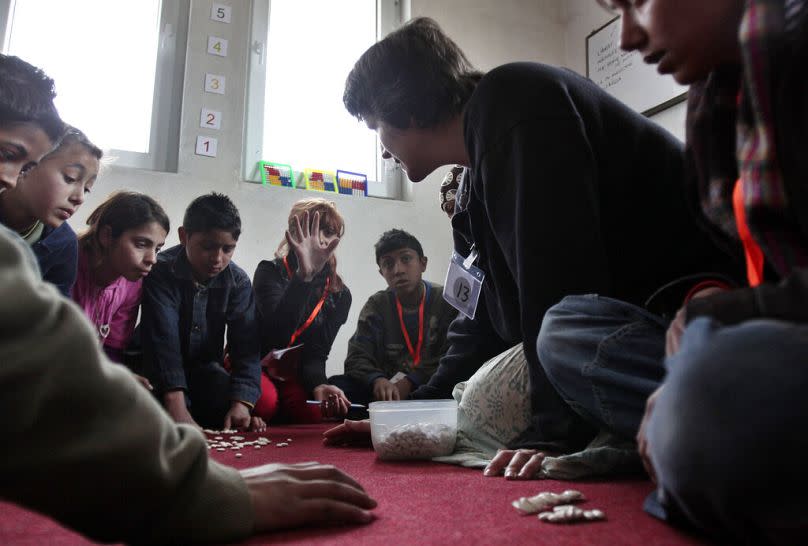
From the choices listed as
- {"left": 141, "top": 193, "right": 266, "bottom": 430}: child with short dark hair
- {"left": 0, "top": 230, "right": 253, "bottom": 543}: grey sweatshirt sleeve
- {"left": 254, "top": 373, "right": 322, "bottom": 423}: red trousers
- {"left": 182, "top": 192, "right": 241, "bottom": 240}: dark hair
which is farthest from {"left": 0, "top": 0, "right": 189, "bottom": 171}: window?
{"left": 0, "top": 230, "right": 253, "bottom": 543}: grey sweatshirt sleeve

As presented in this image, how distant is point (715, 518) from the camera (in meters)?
0.44

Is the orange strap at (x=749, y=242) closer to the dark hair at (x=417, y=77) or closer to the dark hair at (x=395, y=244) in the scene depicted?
the dark hair at (x=417, y=77)

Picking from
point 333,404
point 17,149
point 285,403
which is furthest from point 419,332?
point 17,149

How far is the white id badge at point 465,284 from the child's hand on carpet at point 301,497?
2.43 ft

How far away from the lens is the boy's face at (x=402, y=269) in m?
2.61

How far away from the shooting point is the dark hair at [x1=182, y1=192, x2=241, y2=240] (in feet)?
7.11

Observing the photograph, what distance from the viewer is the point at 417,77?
1307 mm

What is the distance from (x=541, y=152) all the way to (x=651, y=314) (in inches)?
13.2

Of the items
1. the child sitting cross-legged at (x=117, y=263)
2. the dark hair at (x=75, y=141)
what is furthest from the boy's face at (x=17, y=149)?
the child sitting cross-legged at (x=117, y=263)

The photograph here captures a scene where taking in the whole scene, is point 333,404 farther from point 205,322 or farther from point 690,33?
point 690,33

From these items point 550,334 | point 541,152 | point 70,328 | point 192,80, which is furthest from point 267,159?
point 70,328

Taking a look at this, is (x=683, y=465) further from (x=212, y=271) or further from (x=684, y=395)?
(x=212, y=271)

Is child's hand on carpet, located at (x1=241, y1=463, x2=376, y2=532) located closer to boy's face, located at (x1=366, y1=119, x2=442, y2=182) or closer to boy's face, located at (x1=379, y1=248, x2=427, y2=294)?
boy's face, located at (x1=366, y1=119, x2=442, y2=182)

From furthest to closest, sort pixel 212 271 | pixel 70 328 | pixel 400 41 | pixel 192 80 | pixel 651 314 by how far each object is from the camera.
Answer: pixel 192 80 < pixel 212 271 < pixel 400 41 < pixel 651 314 < pixel 70 328
